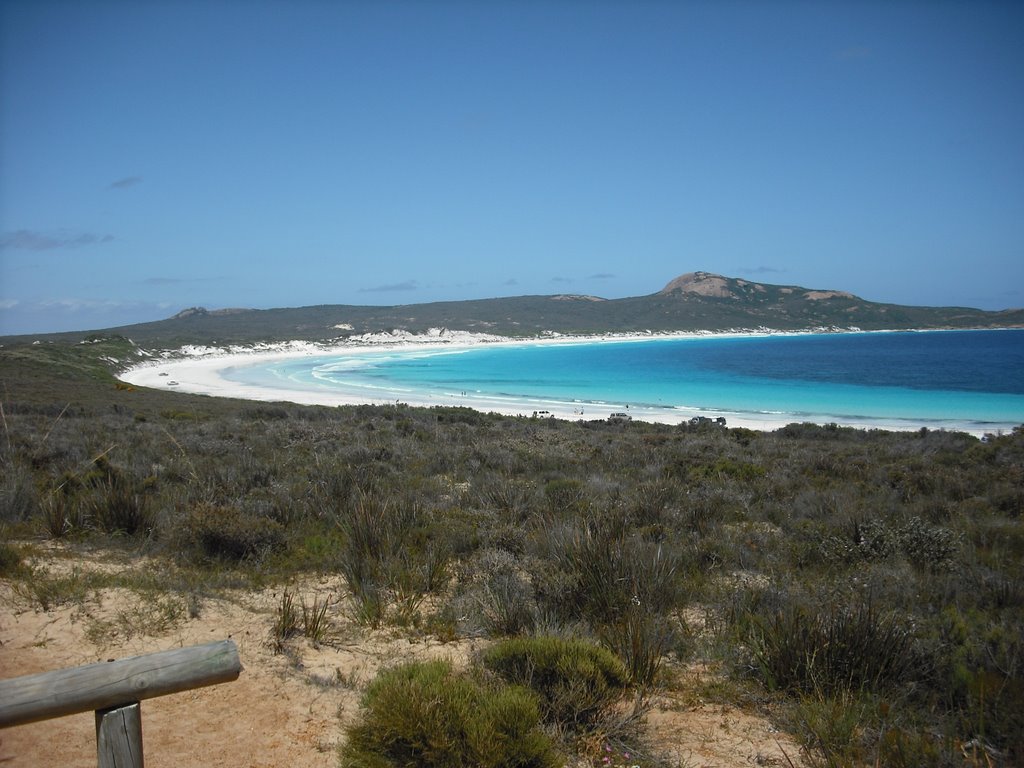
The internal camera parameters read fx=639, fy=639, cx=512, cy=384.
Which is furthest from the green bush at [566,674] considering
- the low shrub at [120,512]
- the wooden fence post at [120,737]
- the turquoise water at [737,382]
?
the turquoise water at [737,382]

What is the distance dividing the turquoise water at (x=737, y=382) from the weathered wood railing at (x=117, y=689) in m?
30.0

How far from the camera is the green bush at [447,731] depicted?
3.18 metres

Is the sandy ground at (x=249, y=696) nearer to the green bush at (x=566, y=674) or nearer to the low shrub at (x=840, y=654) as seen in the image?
the green bush at (x=566, y=674)

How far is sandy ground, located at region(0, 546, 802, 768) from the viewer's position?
136 inches

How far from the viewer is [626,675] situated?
4023 millimetres

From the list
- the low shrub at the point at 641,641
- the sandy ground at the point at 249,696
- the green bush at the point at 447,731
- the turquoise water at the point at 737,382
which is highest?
the green bush at the point at 447,731

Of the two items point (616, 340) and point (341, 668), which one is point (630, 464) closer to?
point (341, 668)

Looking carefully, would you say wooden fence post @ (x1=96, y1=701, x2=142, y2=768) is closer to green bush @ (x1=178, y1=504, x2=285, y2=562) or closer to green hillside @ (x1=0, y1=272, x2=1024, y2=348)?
green bush @ (x1=178, y1=504, x2=285, y2=562)

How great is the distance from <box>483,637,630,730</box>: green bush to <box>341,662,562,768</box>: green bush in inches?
9.7

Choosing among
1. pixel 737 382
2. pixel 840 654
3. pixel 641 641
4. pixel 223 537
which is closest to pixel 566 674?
pixel 641 641

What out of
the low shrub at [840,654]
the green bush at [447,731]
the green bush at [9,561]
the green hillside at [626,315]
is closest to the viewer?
the green bush at [447,731]

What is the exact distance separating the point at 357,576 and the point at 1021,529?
287 inches

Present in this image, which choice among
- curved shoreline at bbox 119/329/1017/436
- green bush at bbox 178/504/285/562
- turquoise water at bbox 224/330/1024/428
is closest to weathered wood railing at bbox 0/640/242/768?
green bush at bbox 178/504/285/562

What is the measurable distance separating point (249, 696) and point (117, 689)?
2.07 metres
